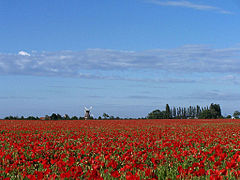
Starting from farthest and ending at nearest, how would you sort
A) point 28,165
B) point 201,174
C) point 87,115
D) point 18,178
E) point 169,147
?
1. point 87,115
2. point 169,147
3. point 28,165
4. point 18,178
5. point 201,174

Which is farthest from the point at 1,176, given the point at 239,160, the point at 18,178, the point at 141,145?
the point at 141,145

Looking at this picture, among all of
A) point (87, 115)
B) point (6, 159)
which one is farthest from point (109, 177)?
point (87, 115)

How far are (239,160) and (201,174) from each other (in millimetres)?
2158

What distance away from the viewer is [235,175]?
6141 mm

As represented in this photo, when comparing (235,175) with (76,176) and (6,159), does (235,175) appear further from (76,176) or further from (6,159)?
(6,159)

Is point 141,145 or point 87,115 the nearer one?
point 141,145

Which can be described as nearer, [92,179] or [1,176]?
[92,179]

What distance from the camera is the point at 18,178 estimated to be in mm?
6875

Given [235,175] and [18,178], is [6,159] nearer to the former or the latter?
[18,178]

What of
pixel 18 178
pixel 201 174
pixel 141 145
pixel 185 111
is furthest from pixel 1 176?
pixel 185 111

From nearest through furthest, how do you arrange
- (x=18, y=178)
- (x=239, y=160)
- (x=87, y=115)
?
(x=18, y=178), (x=239, y=160), (x=87, y=115)

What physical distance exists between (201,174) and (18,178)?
3.77m

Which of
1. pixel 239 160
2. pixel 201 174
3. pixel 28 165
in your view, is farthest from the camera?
pixel 28 165

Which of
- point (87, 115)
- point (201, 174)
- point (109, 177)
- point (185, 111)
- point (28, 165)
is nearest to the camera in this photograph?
point (201, 174)
